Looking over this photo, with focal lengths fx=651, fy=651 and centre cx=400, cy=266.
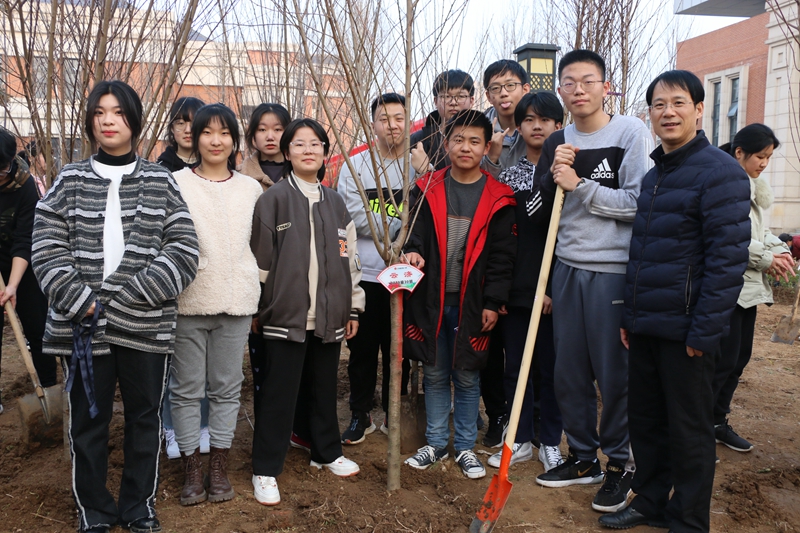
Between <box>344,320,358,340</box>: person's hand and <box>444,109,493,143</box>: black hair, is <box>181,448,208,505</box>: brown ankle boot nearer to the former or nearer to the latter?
<box>344,320,358,340</box>: person's hand

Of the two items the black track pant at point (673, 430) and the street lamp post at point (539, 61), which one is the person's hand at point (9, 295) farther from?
the street lamp post at point (539, 61)

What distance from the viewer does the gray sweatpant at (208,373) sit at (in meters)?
3.29

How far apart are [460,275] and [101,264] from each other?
1849mm

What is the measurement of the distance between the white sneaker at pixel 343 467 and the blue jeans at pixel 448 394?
473mm

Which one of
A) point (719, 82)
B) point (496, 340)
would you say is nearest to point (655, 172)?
point (496, 340)

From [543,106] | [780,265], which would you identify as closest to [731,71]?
[780,265]

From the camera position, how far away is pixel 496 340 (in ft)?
13.2

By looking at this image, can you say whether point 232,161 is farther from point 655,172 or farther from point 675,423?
point 675,423

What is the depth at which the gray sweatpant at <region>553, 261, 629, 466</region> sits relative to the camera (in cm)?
333

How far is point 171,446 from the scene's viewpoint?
12.8 ft

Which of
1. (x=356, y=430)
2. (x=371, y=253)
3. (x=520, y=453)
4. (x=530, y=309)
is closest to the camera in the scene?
(x=530, y=309)

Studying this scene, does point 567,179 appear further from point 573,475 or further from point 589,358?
point 573,475

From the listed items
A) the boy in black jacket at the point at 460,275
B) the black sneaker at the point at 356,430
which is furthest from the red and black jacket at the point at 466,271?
the black sneaker at the point at 356,430

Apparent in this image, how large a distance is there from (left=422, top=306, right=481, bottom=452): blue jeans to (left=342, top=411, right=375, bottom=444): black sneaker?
0.58 meters
